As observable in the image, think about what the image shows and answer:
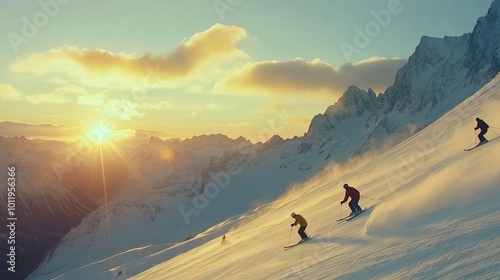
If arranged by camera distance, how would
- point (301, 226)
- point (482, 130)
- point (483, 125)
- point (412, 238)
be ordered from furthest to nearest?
1. point (483, 125)
2. point (482, 130)
3. point (301, 226)
4. point (412, 238)

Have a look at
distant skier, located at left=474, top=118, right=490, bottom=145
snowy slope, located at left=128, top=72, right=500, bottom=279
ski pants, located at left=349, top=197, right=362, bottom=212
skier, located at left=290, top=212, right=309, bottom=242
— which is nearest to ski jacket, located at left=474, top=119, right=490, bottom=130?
distant skier, located at left=474, top=118, right=490, bottom=145

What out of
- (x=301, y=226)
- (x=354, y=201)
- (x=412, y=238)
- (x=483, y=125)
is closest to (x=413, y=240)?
(x=412, y=238)

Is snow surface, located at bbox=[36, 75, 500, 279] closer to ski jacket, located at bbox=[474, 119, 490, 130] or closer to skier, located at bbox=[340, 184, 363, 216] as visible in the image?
skier, located at bbox=[340, 184, 363, 216]

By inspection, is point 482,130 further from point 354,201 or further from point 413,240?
point 413,240

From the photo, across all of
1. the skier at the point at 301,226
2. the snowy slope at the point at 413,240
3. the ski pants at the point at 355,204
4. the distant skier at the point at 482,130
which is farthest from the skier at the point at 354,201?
the distant skier at the point at 482,130

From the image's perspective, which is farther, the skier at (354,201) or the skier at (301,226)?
the skier at (301,226)

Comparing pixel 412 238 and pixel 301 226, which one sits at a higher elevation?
pixel 301 226

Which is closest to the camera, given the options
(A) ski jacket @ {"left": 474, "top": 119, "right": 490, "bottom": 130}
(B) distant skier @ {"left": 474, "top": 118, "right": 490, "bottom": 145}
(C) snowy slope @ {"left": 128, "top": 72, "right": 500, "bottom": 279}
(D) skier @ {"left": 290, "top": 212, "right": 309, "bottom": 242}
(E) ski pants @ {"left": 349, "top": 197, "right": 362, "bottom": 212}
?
(C) snowy slope @ {"left": 128, "top": 72, "right": 500, "bottom": 279}

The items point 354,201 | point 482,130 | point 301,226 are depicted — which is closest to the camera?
point 354,201

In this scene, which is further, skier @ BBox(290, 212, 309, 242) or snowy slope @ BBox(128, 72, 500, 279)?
skier @ BBox(290, 212, 309, 242)

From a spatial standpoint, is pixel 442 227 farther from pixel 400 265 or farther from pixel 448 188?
pixel 448 188

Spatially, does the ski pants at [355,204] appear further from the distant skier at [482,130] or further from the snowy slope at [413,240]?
the distant skier at [482,130]

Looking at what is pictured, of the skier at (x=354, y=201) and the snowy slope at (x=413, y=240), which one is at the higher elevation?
the skier at (x=354, y=201)

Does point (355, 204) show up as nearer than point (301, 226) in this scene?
Yes
